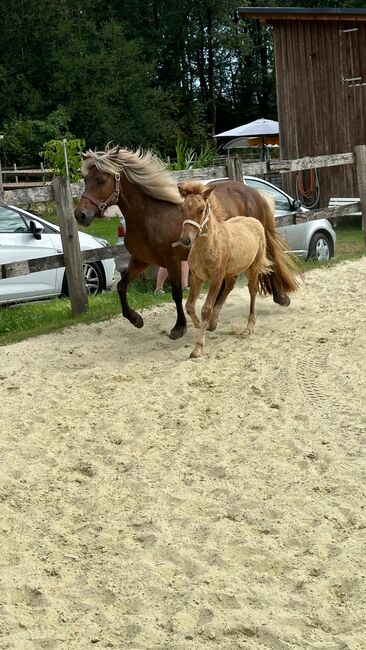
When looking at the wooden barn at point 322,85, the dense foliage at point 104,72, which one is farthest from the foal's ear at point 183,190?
the dense foliage at point 104,72

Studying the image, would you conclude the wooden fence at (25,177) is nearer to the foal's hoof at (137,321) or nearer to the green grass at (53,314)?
the green grass at (53,314)

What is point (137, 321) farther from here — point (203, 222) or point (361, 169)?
point (361, 169)

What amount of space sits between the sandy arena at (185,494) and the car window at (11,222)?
3.64 metres

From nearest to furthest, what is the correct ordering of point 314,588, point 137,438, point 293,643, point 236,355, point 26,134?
point 293,643 → point 314,588 → point 137,438 → point 236,355 → point 26,134

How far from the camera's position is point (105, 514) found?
583cm

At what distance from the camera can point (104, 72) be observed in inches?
1756

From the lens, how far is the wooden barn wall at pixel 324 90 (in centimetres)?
2408

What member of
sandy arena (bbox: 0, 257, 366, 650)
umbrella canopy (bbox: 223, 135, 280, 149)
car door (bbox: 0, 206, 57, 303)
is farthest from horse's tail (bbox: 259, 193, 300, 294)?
umbrella canopy (bbox: 223, 135, 280, 149)

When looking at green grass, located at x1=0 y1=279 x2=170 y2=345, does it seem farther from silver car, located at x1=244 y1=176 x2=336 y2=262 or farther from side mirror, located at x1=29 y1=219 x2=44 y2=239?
silver car, located at x1=244 y1=176 x2=336 y2=262

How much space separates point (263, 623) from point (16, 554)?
1.51 meters

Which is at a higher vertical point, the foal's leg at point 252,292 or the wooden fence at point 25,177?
the wooden fence at point 25,177

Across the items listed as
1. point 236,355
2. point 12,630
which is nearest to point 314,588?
point 12,630

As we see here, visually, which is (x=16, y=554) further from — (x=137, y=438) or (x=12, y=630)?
(x=137, y=438)

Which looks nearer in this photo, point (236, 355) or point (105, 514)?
point (105, 514)
